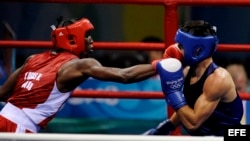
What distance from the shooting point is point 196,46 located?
501cm

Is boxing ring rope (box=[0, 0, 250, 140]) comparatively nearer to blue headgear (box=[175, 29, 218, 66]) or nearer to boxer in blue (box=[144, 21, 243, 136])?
boxer in blue (box=[144, 21, 243, 136])

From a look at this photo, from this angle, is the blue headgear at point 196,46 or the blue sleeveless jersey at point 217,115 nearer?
the blue headgear at point 196,46

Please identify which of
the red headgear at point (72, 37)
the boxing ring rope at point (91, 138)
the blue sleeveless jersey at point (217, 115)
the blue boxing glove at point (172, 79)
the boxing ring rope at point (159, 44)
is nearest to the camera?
the boxing ring rope at point (91, 138)

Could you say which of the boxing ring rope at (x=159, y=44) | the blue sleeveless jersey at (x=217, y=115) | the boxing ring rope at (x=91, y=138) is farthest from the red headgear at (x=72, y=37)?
the boxing ring rope at (x=91, y=138)

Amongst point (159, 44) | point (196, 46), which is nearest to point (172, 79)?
point (196, 46)

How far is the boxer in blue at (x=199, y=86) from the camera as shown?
16.1 feet

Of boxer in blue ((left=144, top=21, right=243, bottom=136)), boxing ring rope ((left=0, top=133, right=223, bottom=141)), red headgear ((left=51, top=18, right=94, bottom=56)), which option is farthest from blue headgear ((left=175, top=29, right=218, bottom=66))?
boxing ring rope ((left=0, top=133, right=223, bottom=141))

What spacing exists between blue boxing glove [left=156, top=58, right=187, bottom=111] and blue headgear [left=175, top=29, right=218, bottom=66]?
18 centimetres

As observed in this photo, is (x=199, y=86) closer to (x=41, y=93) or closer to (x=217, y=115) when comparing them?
(x=217, y=115)

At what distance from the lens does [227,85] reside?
201 inches

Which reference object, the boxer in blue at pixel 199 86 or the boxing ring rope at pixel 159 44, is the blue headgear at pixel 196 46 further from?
the boxing ring rope at pixel 159 44

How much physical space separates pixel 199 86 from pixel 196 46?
27 centimetres

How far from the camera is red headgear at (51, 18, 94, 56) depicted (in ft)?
17.4

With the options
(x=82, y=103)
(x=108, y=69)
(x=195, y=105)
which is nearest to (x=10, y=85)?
(x=108, y=69)
